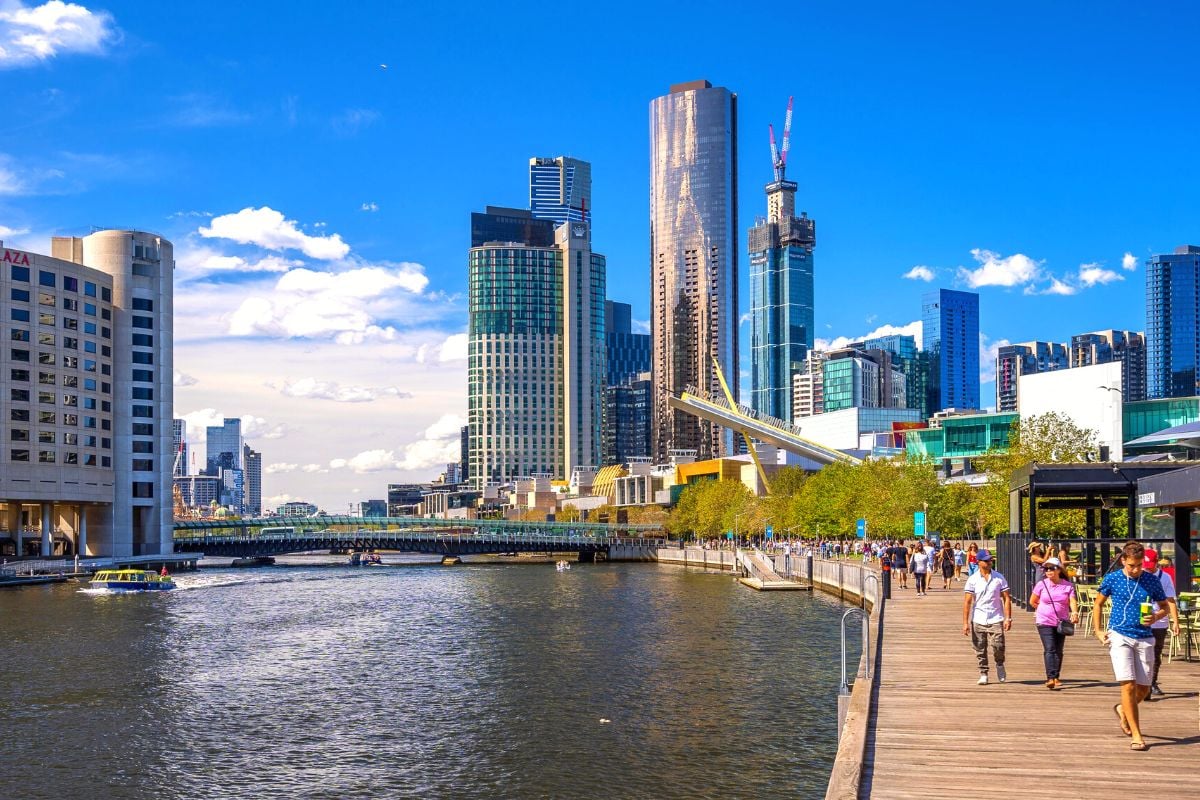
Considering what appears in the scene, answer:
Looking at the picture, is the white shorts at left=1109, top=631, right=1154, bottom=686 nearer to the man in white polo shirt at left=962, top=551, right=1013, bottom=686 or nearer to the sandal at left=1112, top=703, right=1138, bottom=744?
the sandal at left=1112, top=703, right=1138, bottom=744

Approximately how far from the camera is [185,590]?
10781 cm

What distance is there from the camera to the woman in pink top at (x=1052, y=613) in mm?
23531

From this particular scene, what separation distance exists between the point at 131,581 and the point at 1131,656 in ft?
330

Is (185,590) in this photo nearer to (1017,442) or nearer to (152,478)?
(152,478)

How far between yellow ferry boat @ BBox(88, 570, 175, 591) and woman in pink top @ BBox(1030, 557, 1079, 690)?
9350cm

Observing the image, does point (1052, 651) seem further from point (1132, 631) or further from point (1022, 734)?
point (1132, 631)

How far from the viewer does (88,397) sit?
14638 centimetres

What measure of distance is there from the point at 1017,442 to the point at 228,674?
191 ft

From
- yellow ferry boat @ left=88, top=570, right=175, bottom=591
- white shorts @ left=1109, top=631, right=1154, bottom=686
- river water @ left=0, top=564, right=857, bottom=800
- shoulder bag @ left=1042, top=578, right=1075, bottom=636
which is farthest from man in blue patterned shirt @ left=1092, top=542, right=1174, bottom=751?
yellow ferry boat @ left=88, top=570, right=175, bottom=591

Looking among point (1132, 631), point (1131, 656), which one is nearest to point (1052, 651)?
point (1131, 656)

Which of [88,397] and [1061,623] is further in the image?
[88,397]

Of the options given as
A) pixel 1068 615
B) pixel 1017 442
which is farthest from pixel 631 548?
pixel 1068 615

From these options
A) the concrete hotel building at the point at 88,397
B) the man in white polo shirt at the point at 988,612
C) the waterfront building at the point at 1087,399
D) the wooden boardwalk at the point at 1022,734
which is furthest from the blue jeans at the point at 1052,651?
the concrete hotel building at the point at 88,397

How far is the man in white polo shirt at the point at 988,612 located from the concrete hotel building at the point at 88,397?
133 m
